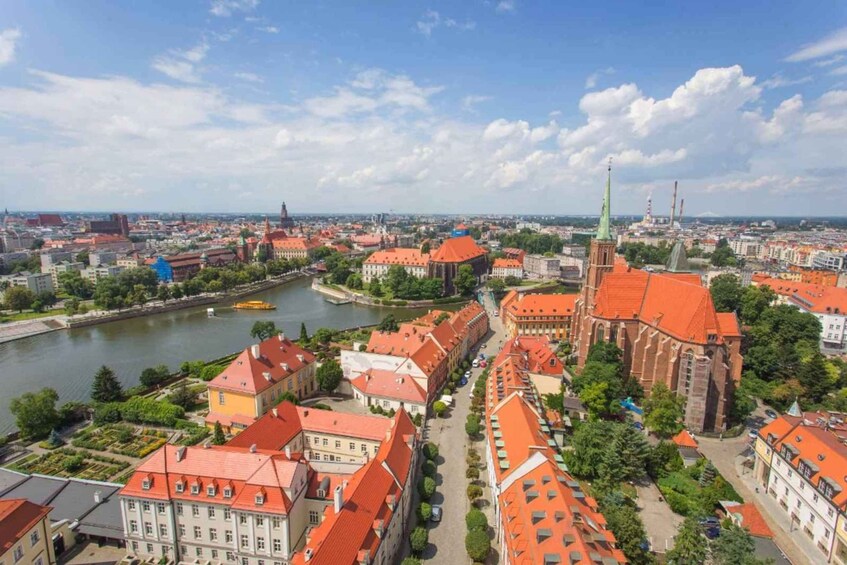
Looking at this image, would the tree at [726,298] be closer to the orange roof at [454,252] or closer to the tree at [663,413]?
the tree at [663,413]

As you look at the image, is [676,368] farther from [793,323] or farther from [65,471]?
[65,471]

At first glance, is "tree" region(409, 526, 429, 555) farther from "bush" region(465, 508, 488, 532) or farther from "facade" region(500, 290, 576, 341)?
"facade" region(500, 290, 576, 341)

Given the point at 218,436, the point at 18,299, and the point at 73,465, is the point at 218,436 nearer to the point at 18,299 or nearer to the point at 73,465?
the point at 73,465

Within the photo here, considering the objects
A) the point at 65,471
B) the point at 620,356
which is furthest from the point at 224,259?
the point at 620,356

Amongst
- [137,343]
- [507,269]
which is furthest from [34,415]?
[507,269]

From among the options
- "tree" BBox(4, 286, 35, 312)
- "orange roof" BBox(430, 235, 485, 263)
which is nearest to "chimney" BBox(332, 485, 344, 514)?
"orange roof" BBox(430, 235, 485, 263)

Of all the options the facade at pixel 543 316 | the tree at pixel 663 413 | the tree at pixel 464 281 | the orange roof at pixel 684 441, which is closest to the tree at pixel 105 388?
the facade at pixel 543 316
